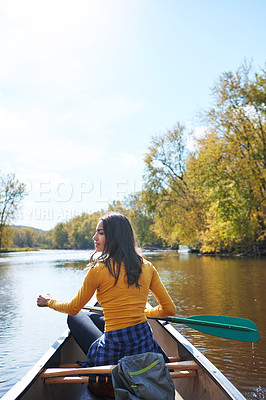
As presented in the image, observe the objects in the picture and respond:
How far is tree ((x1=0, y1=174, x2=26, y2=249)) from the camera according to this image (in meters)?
36.8

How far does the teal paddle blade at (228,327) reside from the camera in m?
2.80

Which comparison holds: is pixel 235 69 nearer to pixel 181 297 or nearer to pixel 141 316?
pixel 181 297

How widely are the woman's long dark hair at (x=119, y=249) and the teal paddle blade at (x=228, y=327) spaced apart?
0.99m

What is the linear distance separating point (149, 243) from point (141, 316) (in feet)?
181

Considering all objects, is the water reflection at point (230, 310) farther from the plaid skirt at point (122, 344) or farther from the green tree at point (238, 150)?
the green tree at point (238, 150)

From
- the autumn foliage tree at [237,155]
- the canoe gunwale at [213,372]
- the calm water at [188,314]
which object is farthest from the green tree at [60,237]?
the canoe gunwale at [213,372]

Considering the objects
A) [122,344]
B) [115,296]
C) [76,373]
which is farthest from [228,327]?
[76,373]

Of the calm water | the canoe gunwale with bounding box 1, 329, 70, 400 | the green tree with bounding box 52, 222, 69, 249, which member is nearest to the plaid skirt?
the canoe gunwale with bounding box 1, 329, 70, 400

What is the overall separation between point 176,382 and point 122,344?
828 mm

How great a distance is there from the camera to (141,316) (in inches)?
90.4

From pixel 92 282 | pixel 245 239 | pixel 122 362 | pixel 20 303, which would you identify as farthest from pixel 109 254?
pixel 245 239

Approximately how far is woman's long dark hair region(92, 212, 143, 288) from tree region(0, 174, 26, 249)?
1443 inches

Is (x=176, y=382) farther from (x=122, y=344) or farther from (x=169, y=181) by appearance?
(x=169, y=181)

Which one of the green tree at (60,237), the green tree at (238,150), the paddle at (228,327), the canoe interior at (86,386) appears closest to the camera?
the canoe interior at (86,386)
